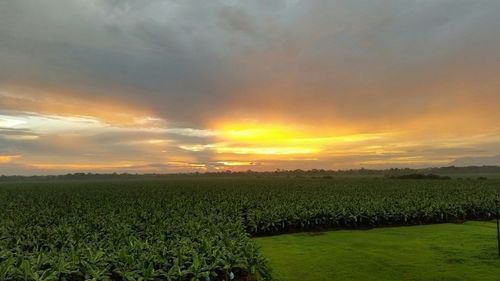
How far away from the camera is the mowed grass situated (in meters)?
11.5

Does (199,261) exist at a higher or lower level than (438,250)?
higher

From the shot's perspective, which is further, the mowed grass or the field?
the mowed grass

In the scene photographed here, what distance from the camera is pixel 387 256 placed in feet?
45.9

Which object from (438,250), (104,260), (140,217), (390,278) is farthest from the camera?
(140,217)

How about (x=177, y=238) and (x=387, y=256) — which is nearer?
(x=177, y=238)

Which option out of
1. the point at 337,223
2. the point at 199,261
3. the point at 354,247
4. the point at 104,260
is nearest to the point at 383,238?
the point at 354,247

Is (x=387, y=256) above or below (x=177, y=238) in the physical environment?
below

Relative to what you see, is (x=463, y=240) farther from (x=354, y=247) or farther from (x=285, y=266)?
(x=285, y=266)

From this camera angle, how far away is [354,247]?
632 inches

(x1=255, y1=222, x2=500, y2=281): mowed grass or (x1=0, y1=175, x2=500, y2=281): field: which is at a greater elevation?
(x1=0, y1=175, x2=500, y2=281): field

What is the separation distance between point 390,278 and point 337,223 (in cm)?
1302

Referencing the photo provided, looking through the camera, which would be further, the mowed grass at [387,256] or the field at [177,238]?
the mowed grass at [387,256]

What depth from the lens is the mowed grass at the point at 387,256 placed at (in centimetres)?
1153

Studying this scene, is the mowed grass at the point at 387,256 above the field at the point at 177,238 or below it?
below
